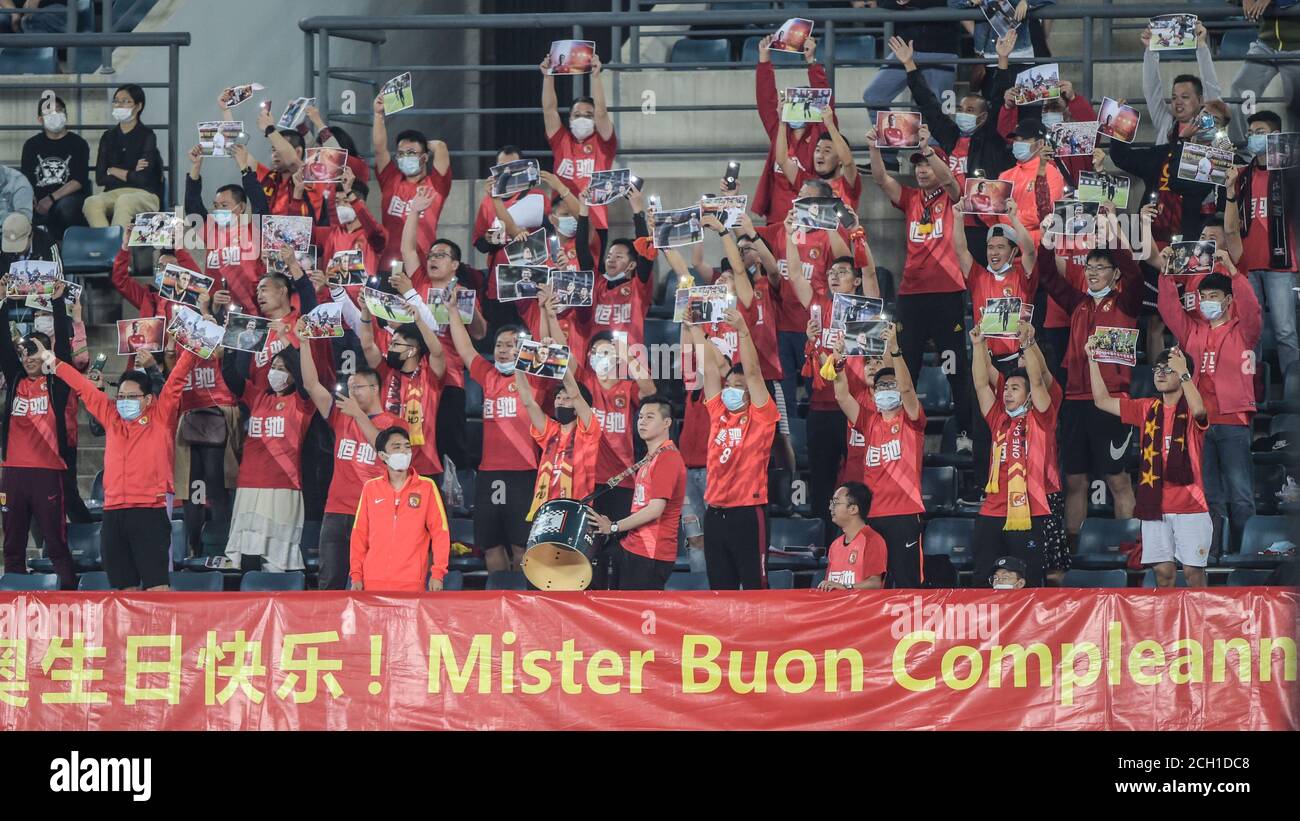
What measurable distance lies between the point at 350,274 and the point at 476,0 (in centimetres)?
617

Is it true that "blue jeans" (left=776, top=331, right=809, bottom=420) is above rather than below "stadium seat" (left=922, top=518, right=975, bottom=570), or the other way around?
above

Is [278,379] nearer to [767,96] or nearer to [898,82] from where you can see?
[767,96]

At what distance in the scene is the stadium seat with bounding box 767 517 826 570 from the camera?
1255cm

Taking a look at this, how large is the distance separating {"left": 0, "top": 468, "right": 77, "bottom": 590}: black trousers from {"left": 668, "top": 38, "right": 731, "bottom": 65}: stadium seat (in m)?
6.18

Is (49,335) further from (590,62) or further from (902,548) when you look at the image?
(902,548)

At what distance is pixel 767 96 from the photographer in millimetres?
14094

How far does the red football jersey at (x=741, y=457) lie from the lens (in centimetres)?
1190

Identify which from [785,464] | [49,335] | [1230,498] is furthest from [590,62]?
[1230,498]

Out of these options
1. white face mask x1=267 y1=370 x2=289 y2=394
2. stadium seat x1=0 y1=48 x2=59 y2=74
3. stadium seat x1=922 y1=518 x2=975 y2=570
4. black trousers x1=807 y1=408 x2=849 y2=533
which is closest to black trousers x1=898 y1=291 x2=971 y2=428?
black trousers x1=807 y1=408 x2=849 y2=533

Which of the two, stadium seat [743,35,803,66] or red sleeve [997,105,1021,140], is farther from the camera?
stadium seat [743,35,803,66]

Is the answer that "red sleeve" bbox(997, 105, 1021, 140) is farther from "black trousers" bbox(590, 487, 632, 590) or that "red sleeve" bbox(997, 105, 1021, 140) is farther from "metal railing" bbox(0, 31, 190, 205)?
"metal railing" bbox(0, 31, 190, 205)

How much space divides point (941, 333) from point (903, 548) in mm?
2004

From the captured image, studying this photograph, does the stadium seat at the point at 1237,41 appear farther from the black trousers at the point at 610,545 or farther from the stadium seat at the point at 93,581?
the stadium seat at the point at 93,581

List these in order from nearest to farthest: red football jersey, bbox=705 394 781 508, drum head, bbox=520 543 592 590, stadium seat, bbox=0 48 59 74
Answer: drum head, bbox=520 543 592 590, red football jersey, bbox=705 394 781 508, stadium seat, bbox=0 48 59 74
